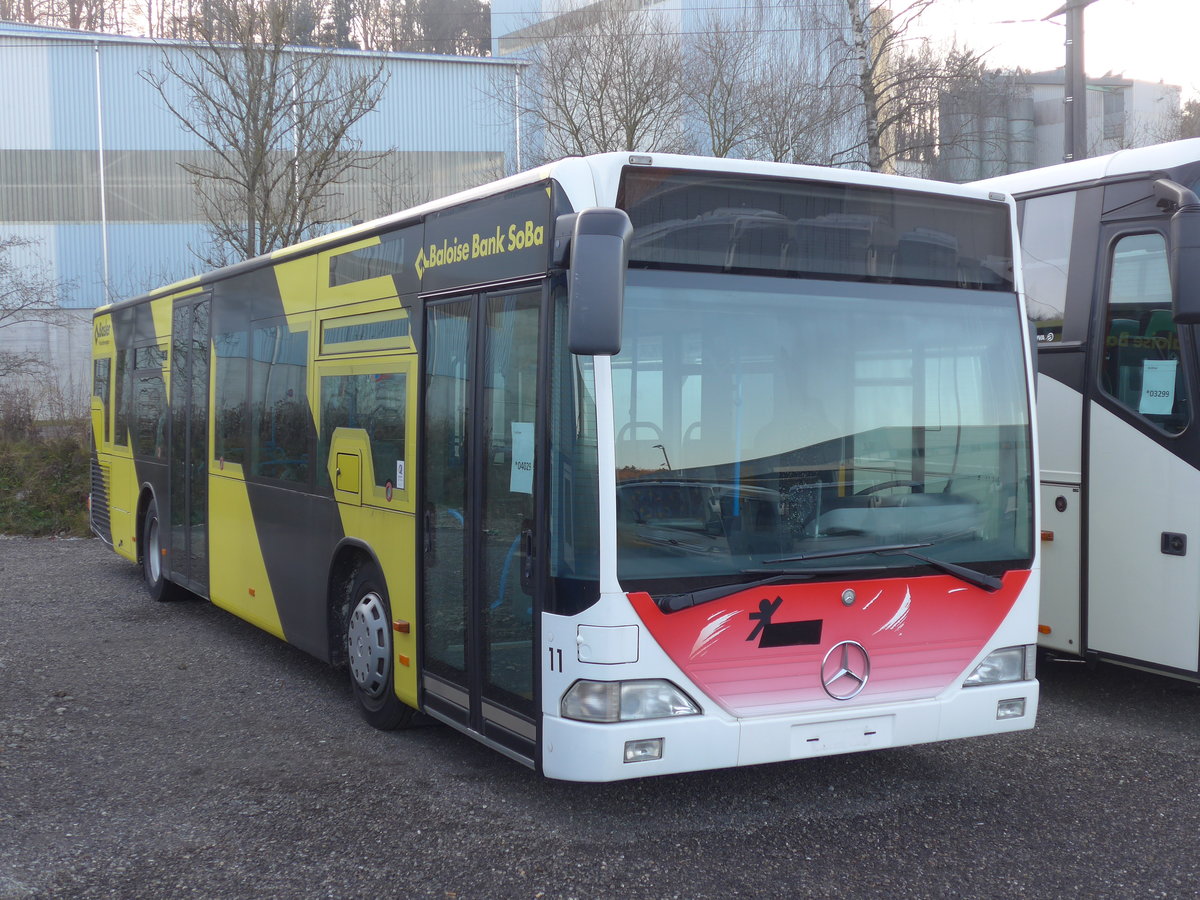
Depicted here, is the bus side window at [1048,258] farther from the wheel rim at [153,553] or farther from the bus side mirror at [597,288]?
the wheel rim at [153,553]

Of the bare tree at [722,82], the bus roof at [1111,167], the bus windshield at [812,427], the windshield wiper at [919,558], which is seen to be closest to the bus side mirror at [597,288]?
the bus windshield at [812,427]

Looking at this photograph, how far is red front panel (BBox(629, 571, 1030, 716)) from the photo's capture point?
462 cm

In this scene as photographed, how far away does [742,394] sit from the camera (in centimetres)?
471

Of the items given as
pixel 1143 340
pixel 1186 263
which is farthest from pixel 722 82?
pixel 1186 263

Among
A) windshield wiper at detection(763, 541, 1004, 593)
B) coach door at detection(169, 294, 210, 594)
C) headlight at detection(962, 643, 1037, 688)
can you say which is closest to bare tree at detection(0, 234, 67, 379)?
coach door at detection(169, 294, 210, 594)

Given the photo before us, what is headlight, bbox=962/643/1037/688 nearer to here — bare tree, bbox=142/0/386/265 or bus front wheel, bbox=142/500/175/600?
bus front wheel, bbox=142/500/175/600

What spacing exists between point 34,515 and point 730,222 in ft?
48.4

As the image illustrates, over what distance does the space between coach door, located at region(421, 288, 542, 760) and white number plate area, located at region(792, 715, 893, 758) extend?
1.06 metres

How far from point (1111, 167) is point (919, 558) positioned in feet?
10.5

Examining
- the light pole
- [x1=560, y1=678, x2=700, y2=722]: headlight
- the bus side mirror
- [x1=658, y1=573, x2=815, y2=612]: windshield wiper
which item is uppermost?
the light pole

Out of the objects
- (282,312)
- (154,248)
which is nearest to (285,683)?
(282,312)

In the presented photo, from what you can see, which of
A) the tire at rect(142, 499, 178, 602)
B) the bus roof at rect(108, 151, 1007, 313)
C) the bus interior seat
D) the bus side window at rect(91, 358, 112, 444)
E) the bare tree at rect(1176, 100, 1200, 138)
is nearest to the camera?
the bus roof at rect(108, 151, 1007, 313)

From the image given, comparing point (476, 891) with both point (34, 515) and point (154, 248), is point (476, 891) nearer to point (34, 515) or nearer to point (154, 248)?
point (34, 515)

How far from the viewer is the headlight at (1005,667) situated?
5160mm
